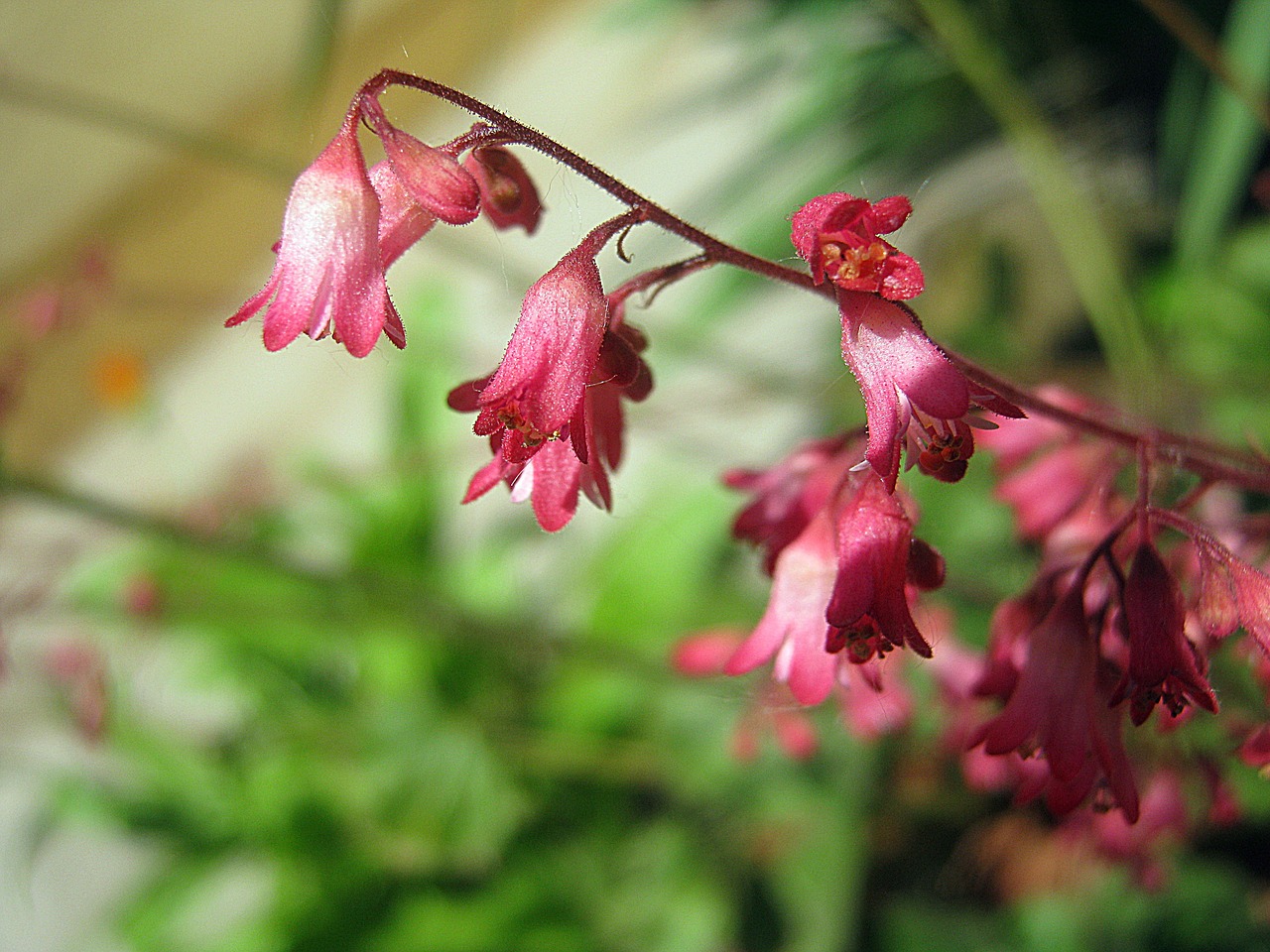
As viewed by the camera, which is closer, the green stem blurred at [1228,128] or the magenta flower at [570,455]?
A: the magenta flower at [570,455]

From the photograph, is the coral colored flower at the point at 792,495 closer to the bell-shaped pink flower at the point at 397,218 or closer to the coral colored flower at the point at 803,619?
the coral colored flower at the point at 803,619

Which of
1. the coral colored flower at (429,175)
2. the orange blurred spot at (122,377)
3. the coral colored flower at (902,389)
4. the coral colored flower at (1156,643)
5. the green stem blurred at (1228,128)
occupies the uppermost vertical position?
the orange blurred spot at (122,377)

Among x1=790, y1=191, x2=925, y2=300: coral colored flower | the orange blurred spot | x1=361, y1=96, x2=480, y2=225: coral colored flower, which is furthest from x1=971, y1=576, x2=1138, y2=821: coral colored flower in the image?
the orange blurred spot

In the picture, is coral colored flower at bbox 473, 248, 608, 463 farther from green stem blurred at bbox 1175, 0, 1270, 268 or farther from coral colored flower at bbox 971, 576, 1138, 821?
green stem blurred at bbox 1175, 0, 1270, 268

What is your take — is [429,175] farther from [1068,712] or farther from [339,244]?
[1068,712]

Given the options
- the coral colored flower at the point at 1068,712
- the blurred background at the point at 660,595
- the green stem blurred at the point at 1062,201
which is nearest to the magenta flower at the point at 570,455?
the coral colored flower at the point at 1068,712

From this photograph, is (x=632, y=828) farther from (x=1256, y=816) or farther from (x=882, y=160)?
(x=882, y=160)
